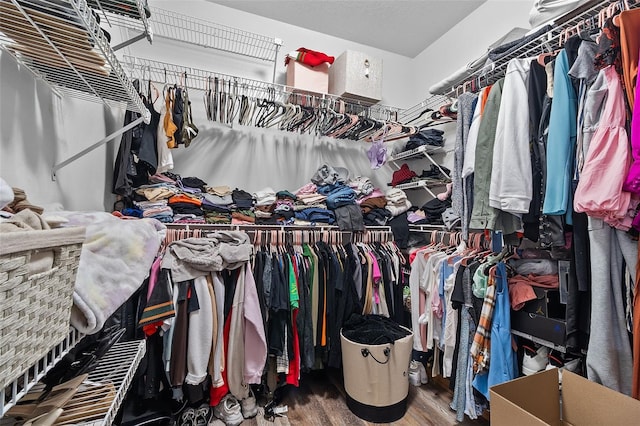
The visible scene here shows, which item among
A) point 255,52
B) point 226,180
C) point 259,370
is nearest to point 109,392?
point 259,370

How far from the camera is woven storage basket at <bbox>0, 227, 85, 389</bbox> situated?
15.5 inches

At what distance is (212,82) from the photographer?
215 cm

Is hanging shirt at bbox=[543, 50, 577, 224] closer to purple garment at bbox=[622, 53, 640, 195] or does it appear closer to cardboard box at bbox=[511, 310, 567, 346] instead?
purple garment at bbox=[622, 53, 640, 195]

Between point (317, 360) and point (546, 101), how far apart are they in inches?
78.5

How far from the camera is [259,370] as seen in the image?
5.89 feet

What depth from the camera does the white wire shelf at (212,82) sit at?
2.15m

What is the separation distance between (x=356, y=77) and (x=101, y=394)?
2.53m

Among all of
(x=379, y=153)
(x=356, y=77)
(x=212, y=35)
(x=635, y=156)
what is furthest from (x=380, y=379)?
(x=212, y=35)

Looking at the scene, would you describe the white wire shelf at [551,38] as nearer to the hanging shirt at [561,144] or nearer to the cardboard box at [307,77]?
the hanging shirt at [561,144]

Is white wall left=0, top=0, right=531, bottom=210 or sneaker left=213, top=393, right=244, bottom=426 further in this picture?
sneaker left=213, top=393, right=244, bottom=426

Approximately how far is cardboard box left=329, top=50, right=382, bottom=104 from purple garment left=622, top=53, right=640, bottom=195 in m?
1.85

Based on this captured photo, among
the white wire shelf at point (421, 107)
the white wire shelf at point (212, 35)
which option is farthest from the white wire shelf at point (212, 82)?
the white wire shelf at point (421, 107)

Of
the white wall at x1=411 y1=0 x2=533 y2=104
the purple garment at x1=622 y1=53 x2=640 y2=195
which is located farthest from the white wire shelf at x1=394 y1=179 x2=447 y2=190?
the purple garment at x1=622 y1=53 x2=640 y2=195

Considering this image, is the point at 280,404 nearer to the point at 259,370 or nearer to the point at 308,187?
the point at 259,370
